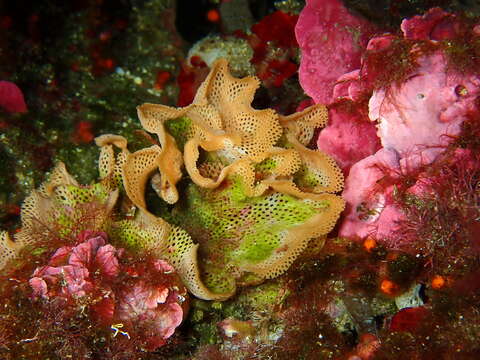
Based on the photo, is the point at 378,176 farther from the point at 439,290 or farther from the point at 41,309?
the point at 41,309

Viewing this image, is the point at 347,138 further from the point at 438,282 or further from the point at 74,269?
the point at 74,269

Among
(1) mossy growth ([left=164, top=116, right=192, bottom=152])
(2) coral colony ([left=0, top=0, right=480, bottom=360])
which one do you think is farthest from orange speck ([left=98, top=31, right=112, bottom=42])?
(1) mossy growth ([left=164, top=116, right=192, bottom=152])

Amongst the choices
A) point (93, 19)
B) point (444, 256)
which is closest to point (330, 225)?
point (444, 256)

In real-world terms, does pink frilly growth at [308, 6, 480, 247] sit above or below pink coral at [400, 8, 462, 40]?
below

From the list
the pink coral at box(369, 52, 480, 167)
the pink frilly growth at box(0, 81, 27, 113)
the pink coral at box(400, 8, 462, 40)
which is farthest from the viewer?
the pink frilly growth at box(0, 81, 27, 113)

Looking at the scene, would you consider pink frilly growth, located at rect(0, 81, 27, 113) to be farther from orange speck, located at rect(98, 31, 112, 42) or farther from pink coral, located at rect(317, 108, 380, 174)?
pink coral, located at rect(317, 108, 380, 174)

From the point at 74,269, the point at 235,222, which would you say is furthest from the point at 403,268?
the point at 74,269

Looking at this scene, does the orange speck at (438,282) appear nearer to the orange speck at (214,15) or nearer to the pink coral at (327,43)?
the pink coral at (327,43)

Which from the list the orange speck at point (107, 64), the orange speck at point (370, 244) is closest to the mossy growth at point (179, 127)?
the orange speck at point (370, 244)
